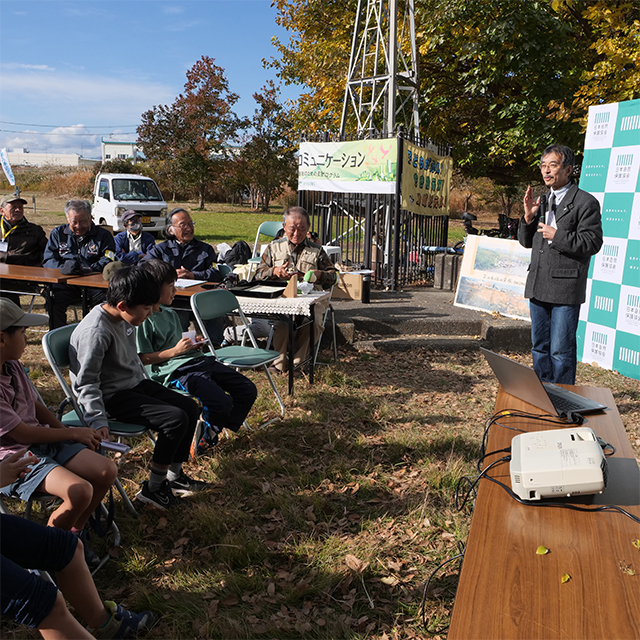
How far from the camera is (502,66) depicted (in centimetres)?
1191

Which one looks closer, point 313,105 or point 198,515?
point 198,515

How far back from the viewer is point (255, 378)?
563 centimetres

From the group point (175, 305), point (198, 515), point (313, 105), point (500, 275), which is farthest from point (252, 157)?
point (198, 515)

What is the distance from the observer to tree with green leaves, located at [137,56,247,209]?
32469mm

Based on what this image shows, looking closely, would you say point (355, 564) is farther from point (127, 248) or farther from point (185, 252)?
point (127, 248)

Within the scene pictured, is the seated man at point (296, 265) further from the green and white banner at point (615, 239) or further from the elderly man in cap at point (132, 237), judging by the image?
the green and white banner at point (615, 239)

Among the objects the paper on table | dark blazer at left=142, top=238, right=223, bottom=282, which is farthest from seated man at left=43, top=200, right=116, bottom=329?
the paper on table

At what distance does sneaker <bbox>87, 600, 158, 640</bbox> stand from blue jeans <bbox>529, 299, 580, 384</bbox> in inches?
120

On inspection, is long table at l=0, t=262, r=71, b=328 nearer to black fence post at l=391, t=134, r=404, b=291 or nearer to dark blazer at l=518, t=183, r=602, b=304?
dark blazer at l=518, t=183, r=602, b=304

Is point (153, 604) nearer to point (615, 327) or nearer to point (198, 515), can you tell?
point (198, 515)

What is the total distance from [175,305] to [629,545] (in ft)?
14.3

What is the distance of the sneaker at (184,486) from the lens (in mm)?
3506

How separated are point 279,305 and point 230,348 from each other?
0.66m

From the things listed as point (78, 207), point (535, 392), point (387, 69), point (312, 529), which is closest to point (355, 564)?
point (312, 529)
